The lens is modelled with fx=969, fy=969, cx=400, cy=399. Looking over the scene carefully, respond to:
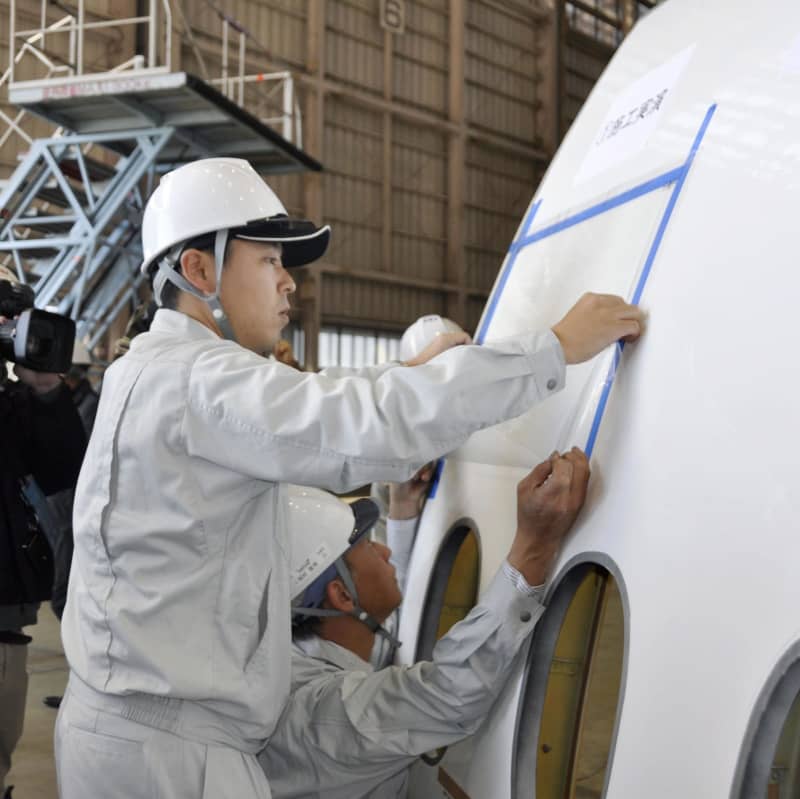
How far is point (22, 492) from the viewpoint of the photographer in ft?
10.9

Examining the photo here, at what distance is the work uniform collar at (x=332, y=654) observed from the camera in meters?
2.85

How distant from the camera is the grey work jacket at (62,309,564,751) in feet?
5.83

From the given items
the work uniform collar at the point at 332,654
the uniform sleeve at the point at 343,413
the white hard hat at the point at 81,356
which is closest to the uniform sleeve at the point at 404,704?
the work uniform collar at the point at 332,654

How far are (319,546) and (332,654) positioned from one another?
34 centimetres

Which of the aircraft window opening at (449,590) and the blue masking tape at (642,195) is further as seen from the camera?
the aircraft window opening at (449,590)

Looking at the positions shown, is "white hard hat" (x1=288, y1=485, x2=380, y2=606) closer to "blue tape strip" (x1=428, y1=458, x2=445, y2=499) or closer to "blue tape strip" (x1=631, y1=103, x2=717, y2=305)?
"blue tape strip" (x1=428, y1=458, x2=445, y2=499)

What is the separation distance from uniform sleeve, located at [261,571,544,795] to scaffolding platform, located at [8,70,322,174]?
6.78 meters

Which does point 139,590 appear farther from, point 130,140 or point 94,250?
point 130,140

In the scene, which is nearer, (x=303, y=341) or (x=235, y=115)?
(x=235, y=115)

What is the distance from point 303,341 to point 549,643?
14.6 metres

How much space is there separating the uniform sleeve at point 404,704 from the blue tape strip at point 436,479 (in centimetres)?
71

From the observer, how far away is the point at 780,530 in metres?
1.55

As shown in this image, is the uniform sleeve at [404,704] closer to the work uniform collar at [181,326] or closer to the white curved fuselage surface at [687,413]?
the white curved fuselage surface at [687,413]

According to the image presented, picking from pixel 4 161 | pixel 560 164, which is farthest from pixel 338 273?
pixel 560 164
